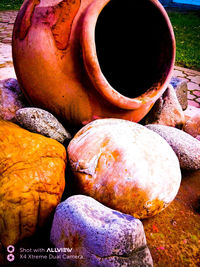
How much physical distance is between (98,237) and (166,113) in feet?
4.26

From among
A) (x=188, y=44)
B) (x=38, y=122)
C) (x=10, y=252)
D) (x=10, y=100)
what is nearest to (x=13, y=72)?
(x=10, y=100)

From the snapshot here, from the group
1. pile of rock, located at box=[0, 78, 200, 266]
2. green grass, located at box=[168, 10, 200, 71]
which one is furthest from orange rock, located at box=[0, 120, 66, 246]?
green grass, located at box=[168, 10, 200, 71]

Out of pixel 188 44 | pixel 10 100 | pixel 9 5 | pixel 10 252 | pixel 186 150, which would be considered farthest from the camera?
pixel 9 5

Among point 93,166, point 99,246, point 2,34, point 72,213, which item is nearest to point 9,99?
point 93,166

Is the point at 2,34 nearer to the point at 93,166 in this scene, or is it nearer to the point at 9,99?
the point at 9,99

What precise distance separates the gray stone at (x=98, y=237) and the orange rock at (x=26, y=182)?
0.11 m

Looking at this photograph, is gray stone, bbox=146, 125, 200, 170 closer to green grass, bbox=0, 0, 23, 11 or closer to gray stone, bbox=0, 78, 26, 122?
gray stone, bbox=0, 78, 26, 122

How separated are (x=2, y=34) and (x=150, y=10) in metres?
4.13

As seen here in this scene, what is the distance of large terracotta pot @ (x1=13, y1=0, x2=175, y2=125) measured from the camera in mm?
1198

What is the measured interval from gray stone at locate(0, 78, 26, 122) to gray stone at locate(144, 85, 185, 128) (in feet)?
3.31

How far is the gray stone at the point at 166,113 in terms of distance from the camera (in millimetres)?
1821

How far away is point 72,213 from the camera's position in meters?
0.84

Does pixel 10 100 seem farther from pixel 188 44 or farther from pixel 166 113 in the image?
pixel 188 44

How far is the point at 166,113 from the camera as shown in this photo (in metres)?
1.82
